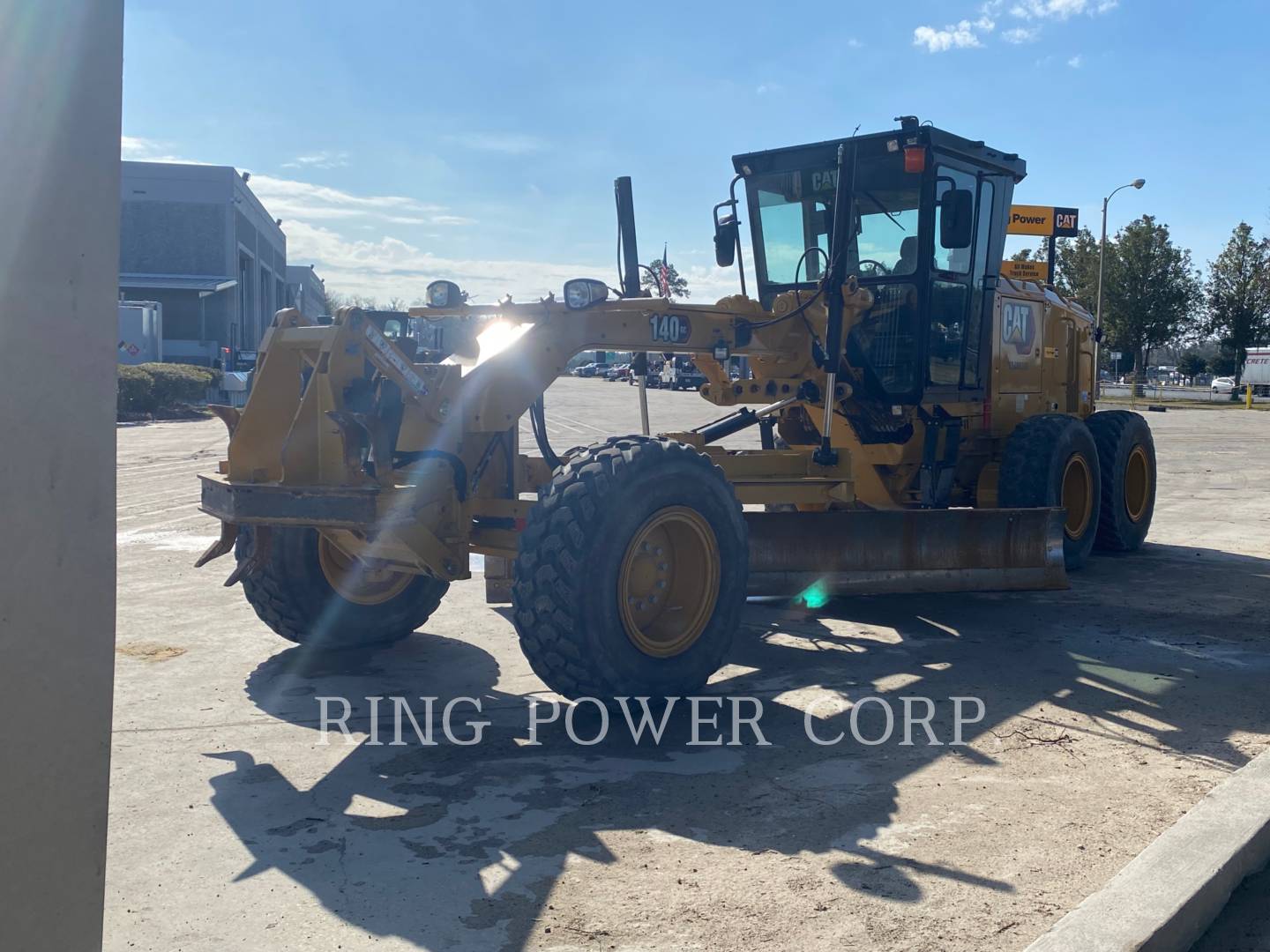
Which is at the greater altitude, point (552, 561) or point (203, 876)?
point (552, 561)

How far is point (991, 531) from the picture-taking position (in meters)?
7.48

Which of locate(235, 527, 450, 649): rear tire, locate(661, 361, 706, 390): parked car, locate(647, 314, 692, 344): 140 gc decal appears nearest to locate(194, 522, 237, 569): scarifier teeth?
locate(235, 527, 450, 649): rear tire

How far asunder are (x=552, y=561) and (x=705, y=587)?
3.11 feet

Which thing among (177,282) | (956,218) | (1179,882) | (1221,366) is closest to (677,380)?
(177,282)

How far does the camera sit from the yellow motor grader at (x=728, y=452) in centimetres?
520

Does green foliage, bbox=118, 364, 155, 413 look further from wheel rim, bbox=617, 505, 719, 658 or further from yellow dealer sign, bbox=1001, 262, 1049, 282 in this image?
wheel rim, bbox=617, 505, 719, 658

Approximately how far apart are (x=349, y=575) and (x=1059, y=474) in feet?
17.4

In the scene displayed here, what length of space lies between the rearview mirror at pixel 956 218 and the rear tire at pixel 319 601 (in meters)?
3.91

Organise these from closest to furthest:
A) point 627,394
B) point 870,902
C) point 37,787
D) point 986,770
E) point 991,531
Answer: point 37,787 → point 870,902 → point 986,770 → point 991,531 → point 627,394

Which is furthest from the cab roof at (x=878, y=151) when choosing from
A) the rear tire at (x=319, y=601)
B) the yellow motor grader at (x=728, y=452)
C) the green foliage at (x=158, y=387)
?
the green foliage at (x=158, y=387)

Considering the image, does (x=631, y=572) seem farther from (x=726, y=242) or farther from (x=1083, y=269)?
(x=1083, y=269)

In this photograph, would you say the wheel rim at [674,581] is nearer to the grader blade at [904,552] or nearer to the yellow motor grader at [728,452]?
the yellow motor grader at [728,452]

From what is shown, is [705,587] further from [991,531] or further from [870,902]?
[991,531]

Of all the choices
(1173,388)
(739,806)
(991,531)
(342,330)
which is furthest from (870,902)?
(1173,388)
